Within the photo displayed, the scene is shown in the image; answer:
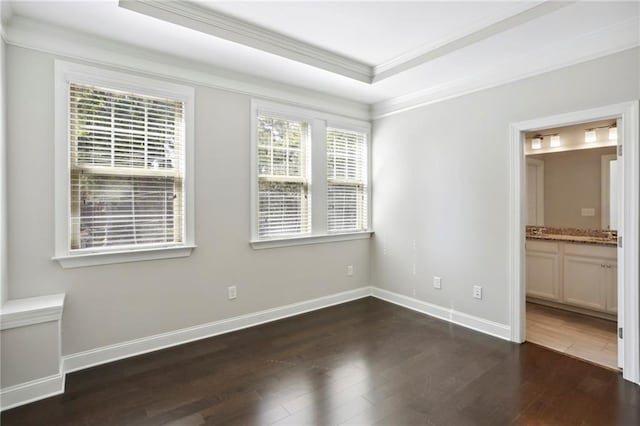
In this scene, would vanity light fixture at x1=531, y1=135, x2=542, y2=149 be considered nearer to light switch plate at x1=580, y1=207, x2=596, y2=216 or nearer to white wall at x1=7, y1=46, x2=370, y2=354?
light switch plate at x1=580, y1=207, x2=596, y2=216

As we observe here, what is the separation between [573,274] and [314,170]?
3.34 metres

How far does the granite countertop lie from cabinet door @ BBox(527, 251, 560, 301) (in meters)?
0.25

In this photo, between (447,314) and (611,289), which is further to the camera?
(447,314)

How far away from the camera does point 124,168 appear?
2.79 m

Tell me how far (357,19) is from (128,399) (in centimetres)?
329

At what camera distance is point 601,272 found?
369cm

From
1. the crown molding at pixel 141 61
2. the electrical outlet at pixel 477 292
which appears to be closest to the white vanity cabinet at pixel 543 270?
the electrical outlet at pixel 477 292

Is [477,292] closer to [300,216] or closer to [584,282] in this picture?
[584,282]

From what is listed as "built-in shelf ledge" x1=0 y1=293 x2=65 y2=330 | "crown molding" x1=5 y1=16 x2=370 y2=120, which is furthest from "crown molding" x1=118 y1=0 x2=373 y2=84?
"built-in shelf ledge" x1=0 y1=293 x2=65 y2=330

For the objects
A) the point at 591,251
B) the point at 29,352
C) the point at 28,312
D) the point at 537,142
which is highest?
the point at 537,142

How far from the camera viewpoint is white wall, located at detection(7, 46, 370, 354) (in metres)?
2.42

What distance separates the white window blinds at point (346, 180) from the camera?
14.0 feet

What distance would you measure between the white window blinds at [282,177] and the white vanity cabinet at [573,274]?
301cm

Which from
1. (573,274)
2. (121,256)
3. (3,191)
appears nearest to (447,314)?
(573,274)
